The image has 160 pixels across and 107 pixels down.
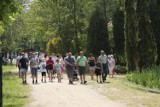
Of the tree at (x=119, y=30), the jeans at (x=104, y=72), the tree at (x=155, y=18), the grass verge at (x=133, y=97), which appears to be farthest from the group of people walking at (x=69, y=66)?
the tree at (x=119, y=30)

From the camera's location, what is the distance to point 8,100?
62.3ft

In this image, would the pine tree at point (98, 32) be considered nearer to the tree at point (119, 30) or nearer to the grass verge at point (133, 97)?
the tree at point (119, 30)

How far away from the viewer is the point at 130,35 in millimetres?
30516

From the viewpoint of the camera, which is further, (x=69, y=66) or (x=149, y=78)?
(x=69, y=66)


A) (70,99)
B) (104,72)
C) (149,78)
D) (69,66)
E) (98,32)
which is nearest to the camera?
(70,99)

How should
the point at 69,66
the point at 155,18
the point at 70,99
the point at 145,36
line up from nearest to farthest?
the point at 70,99 → the point at 145,36 → the point at 69,66 → the point at 155,18

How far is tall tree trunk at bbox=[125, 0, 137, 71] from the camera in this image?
29641 mm

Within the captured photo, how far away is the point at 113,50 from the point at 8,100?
92.5 ft

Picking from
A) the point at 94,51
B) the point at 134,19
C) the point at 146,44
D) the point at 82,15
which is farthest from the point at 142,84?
the point at 82,15

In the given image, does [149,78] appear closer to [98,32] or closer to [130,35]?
[130,35]

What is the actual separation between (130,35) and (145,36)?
3101mm

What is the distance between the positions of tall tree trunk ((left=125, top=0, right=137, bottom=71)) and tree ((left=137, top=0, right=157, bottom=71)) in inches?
69.6

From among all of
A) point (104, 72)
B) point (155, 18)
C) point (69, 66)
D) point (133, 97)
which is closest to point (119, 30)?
point (155, 18)

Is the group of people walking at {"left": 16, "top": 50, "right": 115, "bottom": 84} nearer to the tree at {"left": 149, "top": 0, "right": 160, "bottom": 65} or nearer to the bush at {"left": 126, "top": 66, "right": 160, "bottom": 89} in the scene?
the bush at {"left": 126, "top": 66, "right": 160, "bottom": 89}
